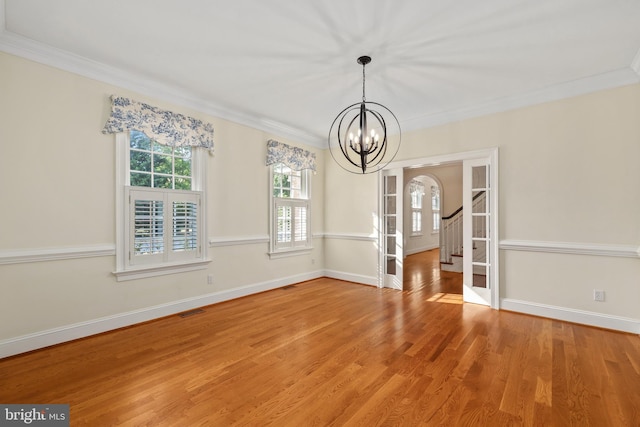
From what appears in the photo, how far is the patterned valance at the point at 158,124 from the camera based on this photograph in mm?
3223

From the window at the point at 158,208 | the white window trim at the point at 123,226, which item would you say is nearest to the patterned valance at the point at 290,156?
the window at the point at 158,208

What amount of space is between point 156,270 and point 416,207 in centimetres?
878

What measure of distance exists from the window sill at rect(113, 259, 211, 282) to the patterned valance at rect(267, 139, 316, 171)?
1.96m

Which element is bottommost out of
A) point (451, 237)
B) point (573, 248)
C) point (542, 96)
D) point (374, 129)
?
point (451, 237)

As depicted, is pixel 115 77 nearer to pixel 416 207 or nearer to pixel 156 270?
pixel 156 270

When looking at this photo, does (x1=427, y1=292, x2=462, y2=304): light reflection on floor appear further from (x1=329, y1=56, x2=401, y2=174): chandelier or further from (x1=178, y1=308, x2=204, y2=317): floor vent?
(x1=178, y1=308, x2=204, y2=317): floor vent

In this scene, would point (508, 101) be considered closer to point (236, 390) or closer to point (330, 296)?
point (330, 296)

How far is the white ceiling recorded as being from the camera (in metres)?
2.29

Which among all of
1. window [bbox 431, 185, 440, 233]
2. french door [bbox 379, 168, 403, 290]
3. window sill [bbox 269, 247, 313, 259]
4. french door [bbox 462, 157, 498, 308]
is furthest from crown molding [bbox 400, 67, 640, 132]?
window [bbox 431, 185, 440, 233]

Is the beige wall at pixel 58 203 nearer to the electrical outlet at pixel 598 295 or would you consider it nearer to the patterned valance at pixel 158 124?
the patterned valance at pixel 158 124

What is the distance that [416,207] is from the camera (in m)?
10.4

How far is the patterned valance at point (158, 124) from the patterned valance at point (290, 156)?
3.56 ft

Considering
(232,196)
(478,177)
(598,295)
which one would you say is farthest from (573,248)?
(232,196)

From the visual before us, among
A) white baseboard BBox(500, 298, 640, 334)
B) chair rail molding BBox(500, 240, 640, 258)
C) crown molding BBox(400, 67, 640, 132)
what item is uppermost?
crown molding BBox(400, 67, 640, 132)
